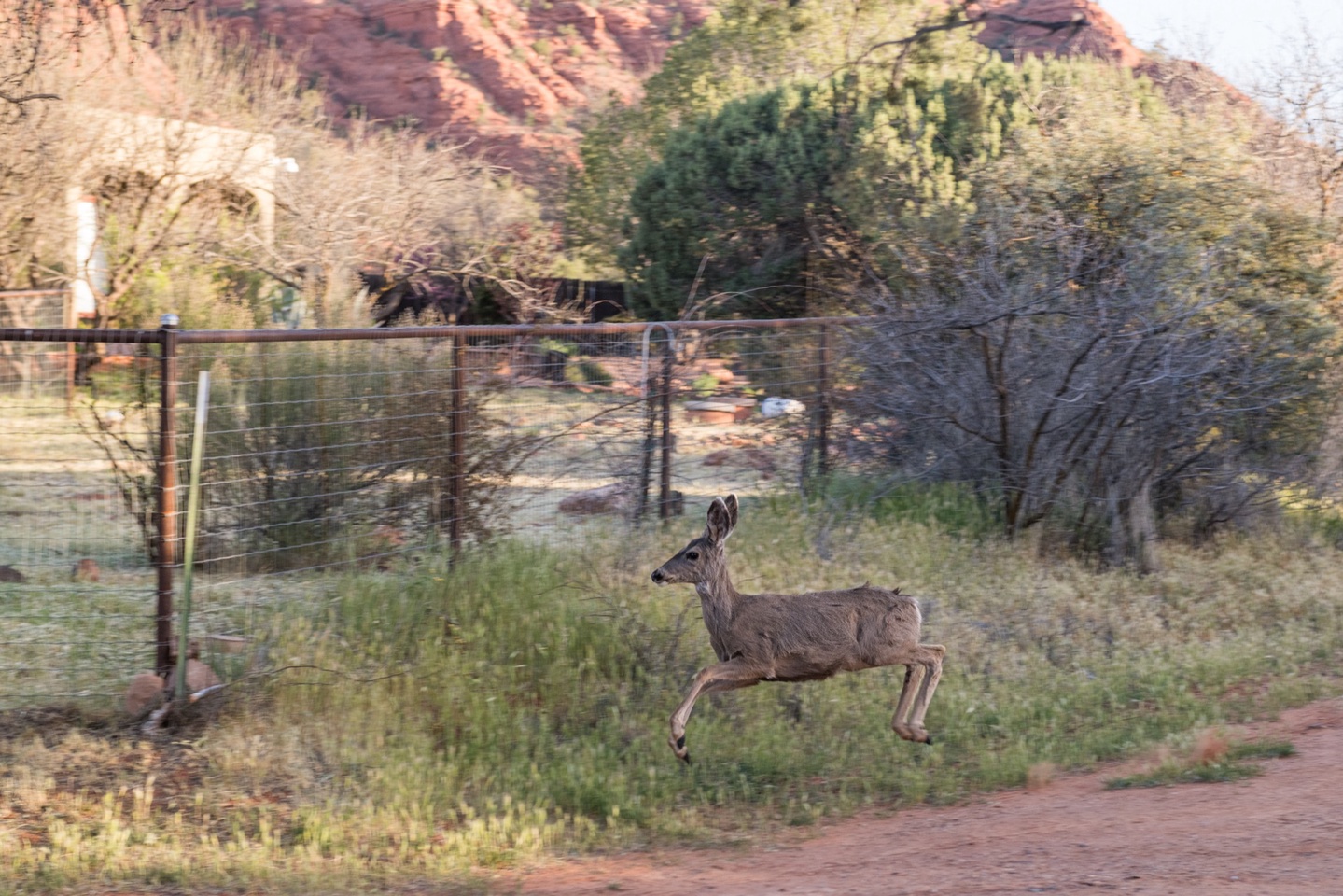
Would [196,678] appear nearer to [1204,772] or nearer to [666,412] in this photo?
[666,412]

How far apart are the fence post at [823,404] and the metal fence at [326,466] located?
86 cm

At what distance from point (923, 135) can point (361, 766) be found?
1657 centimetres

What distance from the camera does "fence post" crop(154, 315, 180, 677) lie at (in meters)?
7.21

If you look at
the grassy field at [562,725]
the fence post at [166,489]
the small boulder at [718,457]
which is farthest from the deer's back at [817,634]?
A: the small boulder at [718,457]

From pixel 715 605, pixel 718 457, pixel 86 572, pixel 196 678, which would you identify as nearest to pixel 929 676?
pixel 715 605

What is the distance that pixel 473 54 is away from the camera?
65.7 m

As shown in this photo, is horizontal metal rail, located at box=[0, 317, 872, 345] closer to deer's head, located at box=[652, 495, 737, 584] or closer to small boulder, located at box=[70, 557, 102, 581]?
small boulder, located at box=[70, 557, 102, 581]

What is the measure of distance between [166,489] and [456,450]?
2422 millimetres

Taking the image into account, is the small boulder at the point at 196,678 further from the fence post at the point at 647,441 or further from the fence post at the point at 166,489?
the fence post at the point at 647,441

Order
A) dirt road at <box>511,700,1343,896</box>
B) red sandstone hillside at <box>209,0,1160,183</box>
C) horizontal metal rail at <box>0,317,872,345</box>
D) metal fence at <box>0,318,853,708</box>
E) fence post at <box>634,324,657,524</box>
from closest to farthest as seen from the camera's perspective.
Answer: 1. dirt road at <box>511,700,1343,896</box>
2. horizontal metal rail at <box>0,317,872,345</box>
3. metal fence at <box>0,318,853,708</box>
4. fence post at <box>634,324,657,524</box>
5. red sandstone hillside at <box>209,0,1160,183</box>

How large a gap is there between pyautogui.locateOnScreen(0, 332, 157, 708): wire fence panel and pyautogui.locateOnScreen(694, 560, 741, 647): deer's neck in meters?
3.36

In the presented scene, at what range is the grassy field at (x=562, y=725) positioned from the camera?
6.29m

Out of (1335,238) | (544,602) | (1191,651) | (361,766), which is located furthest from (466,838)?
(1335,238)

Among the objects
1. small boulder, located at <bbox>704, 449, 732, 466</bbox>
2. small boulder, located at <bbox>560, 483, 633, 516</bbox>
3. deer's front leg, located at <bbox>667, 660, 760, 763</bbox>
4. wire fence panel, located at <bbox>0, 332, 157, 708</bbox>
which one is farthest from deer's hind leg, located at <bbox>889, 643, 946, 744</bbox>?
small boulder, located at <bbox>704, 449, 732, 466</bbox>
